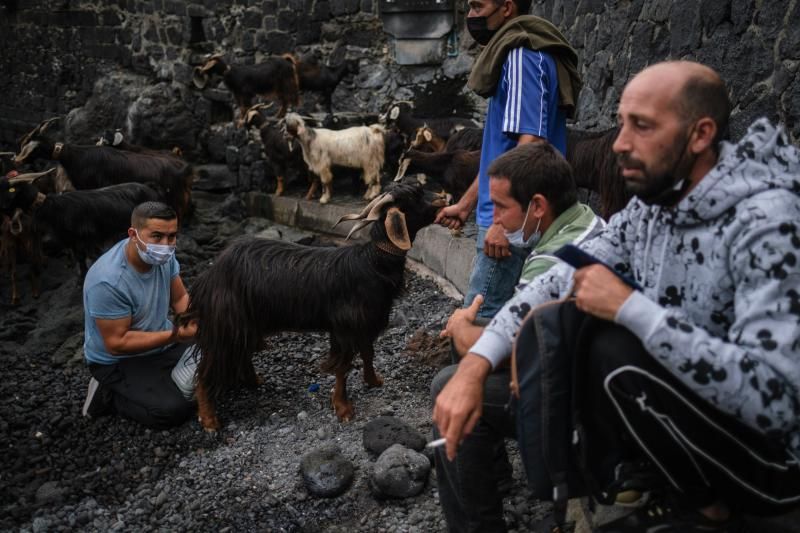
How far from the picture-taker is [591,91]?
714 centimetres

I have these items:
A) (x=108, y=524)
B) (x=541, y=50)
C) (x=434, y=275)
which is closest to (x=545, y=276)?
(x=541, y=50)

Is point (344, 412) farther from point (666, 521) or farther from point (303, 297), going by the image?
point (666, 521)

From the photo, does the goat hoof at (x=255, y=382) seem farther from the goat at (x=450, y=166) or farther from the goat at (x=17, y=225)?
the goat at (x=17, y=225)

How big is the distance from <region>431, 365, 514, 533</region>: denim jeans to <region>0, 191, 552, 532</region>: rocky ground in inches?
25.2

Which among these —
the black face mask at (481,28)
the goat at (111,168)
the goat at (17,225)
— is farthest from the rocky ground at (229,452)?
the goat at (111,168)

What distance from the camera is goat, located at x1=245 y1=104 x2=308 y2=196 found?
9516 mm

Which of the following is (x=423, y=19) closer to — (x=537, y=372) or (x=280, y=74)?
(x=280, y=74)

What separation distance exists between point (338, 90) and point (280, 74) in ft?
3.68

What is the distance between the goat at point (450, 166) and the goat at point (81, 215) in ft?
9.99

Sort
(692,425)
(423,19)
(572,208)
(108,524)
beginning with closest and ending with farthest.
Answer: (692,425) < (572,208) < (108,524) < (423,19)

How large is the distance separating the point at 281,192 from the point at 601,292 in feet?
27.0

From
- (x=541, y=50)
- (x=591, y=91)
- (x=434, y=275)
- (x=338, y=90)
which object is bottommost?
(x=434, y=275)

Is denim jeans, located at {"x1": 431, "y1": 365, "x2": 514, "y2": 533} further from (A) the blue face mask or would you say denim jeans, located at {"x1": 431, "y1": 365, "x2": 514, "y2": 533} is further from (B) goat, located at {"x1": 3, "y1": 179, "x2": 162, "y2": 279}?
(B) goat, located at {"x1": 3, "y1": 179, "x2": 162, "y2": 279}

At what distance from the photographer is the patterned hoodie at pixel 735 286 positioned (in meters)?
1.78
